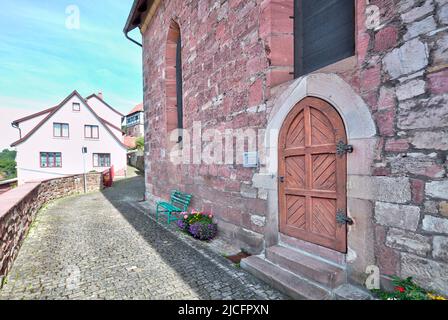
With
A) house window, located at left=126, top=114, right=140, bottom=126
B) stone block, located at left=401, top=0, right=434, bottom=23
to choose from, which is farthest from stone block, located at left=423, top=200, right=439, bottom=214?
house window, located at left=126, top=114, right=140, bottom=126

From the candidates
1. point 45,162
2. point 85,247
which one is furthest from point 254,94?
point 45,162

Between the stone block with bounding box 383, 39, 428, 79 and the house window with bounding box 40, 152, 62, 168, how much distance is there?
75.1 ft

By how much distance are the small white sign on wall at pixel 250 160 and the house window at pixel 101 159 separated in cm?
2094

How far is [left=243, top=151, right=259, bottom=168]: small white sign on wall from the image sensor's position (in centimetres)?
369

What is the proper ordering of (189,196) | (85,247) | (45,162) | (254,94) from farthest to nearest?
1. (45,162)
2. (189,196)
3. (85,247)
4. (254,94)

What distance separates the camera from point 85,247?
4188 mm

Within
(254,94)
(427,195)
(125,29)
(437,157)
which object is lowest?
(427,195)

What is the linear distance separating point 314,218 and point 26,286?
3440 millimetres

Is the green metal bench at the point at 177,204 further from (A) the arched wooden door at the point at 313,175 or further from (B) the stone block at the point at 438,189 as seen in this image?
(B) the stone block at the point at 438,189

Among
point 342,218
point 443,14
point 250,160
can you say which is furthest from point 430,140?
point 250,160

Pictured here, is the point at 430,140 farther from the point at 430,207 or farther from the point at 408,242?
the point at 408,242

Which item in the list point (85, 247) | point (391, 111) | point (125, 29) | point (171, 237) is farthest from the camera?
point (125, 29)

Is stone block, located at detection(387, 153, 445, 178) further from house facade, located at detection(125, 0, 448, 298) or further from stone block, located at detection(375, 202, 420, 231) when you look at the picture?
stone block, located at detection(375, 202, 420, 231)
